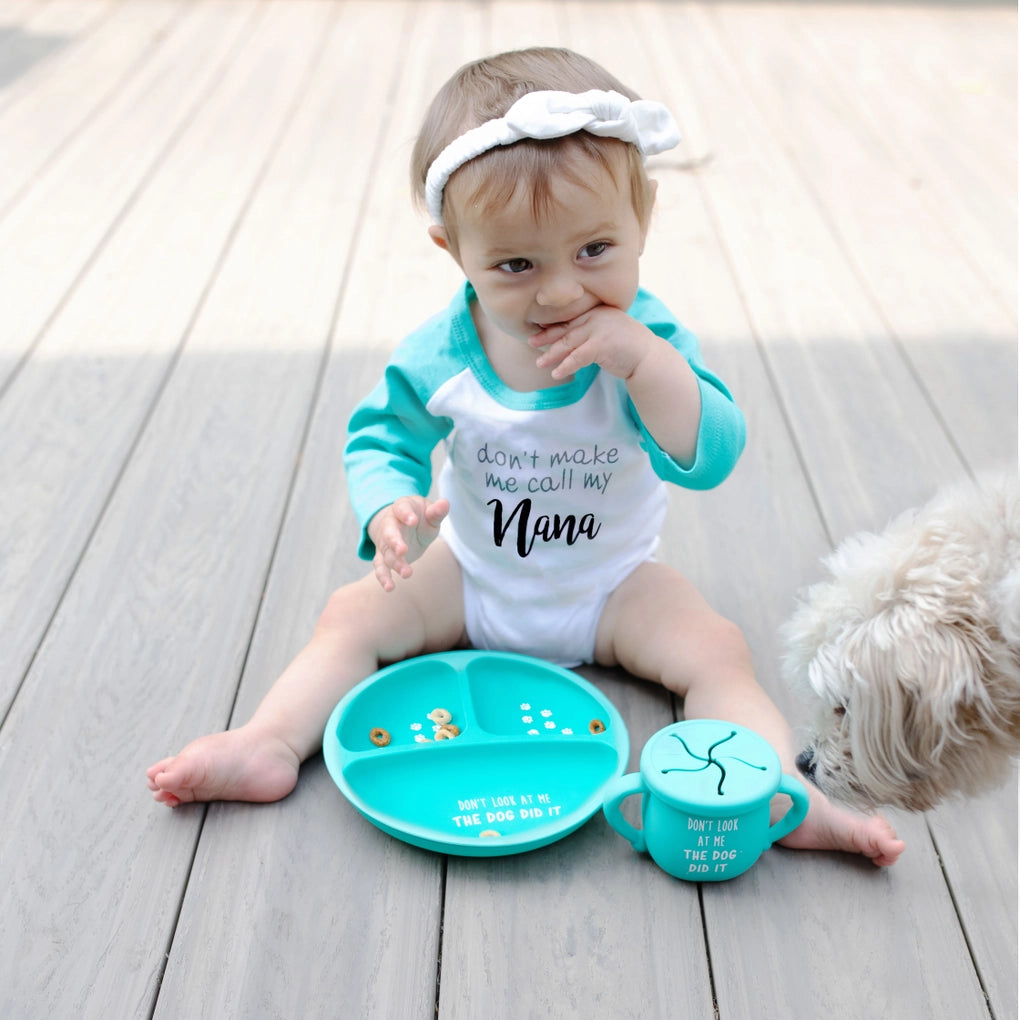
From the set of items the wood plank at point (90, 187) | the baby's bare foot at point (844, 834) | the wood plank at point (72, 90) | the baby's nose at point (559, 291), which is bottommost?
the baby's bare foot at point (844, 834)

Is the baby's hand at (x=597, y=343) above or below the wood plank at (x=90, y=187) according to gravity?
above

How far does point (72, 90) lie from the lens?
127 inches

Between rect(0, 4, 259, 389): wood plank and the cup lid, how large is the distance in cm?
143

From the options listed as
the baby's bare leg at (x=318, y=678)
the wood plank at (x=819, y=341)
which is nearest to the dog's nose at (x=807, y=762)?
the baby's bare leg at (x=318, y=678)

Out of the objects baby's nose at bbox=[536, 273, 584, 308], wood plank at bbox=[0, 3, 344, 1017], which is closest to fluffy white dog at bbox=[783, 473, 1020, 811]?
baby's nose at bbox=[536, 273, 584, 308]

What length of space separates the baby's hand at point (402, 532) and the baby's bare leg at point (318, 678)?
0.17 meters

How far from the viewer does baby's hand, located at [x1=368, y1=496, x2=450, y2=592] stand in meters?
1.17

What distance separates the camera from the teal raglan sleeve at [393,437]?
131 centimetres

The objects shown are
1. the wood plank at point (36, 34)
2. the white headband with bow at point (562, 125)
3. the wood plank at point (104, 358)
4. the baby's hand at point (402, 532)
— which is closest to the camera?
the white headband with bow at point (562, 125)

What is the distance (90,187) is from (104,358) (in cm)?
85

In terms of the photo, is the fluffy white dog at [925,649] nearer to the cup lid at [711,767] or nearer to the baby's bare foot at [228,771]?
the cup lid at [711,767]

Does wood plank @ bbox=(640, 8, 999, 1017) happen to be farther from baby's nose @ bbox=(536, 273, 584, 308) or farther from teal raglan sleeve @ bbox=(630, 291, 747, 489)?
baby's nose @ bbox=(536, 273, 584, 308)

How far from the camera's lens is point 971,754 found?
0.95 m

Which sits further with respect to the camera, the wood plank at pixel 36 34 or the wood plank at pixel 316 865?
the wood plank at pixel 36 34
